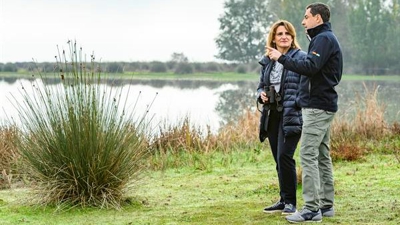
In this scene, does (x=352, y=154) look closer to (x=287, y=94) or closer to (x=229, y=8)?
(x=287, y=94)

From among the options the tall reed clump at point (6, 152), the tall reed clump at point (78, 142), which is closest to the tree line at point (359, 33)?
the tall reed clump at point (6, 152)

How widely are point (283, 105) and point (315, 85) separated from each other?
A: 1.34 feet

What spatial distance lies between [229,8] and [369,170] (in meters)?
51.2

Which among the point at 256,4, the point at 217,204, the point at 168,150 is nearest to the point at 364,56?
the point at 256,4

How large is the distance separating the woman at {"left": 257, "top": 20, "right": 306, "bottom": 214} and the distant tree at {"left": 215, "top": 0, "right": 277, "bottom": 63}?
157 feet

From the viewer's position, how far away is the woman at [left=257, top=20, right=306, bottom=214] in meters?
5.03

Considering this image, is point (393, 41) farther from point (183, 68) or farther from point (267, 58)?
point (267, 58)

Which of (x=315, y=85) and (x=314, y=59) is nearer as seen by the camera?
(x=314, y=59)

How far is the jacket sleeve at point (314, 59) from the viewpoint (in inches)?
181

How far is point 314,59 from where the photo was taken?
460 cm

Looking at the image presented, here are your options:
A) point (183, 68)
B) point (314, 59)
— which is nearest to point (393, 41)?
point (183, 68)

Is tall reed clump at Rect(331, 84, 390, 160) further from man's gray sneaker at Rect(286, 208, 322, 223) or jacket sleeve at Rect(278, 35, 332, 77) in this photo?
jacket sleeve at Rect(278, 35, 332, 77)

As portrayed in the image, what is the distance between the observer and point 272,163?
9.17 meters

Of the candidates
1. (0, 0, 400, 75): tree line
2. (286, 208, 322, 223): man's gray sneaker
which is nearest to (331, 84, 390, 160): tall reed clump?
(286, 208, 322, 223): man's gray sneaker
